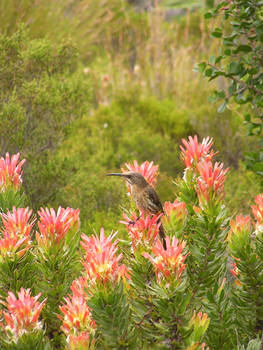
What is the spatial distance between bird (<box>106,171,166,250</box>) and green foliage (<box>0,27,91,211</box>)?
87.2 inches

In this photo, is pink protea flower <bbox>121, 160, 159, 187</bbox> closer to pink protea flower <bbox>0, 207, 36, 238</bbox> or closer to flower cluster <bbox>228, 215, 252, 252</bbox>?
flower cluster <bbox>228, 215, 252, 252</bbox>

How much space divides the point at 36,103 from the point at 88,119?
3.11m

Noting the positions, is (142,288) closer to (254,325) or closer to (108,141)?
(254,325)

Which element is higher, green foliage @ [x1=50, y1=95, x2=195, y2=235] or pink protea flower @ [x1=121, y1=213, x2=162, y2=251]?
pink protea flower @ [x1=121, y1=213, x2=162, y2=251]

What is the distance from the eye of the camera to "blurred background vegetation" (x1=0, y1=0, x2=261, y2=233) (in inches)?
204

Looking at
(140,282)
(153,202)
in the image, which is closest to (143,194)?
(153,202)

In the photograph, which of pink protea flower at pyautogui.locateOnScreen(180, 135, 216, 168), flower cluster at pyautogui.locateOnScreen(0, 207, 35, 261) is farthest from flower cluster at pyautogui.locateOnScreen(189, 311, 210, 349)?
pink protea flower at pyautogui.locateOnScreen(180, 135, 216, 168)

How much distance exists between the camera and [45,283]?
7.38 ft

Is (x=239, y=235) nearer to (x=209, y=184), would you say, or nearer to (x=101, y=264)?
(x=209, y=184)

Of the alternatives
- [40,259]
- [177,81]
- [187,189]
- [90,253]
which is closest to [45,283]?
[40,259]

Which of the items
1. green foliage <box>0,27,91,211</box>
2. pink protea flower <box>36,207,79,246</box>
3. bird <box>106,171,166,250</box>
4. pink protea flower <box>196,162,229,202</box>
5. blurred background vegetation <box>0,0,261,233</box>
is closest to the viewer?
pink protea flower <box>36,207,79,246</box>

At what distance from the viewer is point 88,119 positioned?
8367 millimetres

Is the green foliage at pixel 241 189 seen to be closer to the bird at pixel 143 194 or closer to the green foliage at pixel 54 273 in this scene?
the bird at pixel 143 194

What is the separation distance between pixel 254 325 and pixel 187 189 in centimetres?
71
